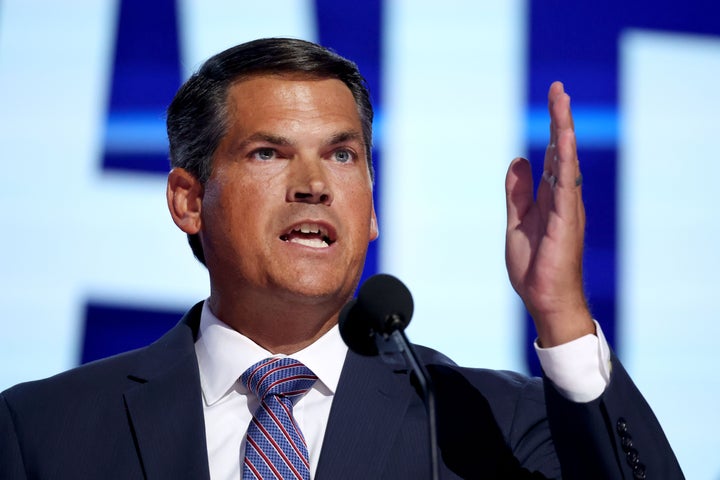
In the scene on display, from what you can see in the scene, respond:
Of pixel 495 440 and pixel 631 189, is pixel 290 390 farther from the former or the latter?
pixel 631 189

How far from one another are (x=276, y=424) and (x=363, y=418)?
0.51 feet

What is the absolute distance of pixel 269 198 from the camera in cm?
206

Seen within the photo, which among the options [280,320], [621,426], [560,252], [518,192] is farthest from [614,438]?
[280,320]

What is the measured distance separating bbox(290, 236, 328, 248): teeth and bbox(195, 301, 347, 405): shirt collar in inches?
7.9

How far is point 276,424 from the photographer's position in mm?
1942

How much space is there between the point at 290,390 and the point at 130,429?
0.98ft

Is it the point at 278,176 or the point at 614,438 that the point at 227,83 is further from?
the point at 614,438

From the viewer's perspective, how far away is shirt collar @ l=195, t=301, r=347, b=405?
2064 millimetres

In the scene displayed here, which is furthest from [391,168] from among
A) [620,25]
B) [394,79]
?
[620,25]

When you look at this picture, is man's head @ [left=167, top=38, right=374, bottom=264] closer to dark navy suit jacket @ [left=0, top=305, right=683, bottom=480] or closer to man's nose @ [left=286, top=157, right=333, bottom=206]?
man's nose @ [left=286, top=157, right=333, bottom=206]

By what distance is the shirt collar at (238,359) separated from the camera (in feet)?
6.77

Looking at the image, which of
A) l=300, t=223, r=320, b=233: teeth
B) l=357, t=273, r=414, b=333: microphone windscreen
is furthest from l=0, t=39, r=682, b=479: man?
l=357, t=273, r=414, b=333: microphone windscreen

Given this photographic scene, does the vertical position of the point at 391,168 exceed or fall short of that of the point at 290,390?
it exceeds it

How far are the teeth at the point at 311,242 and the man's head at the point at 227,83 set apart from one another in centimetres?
29
